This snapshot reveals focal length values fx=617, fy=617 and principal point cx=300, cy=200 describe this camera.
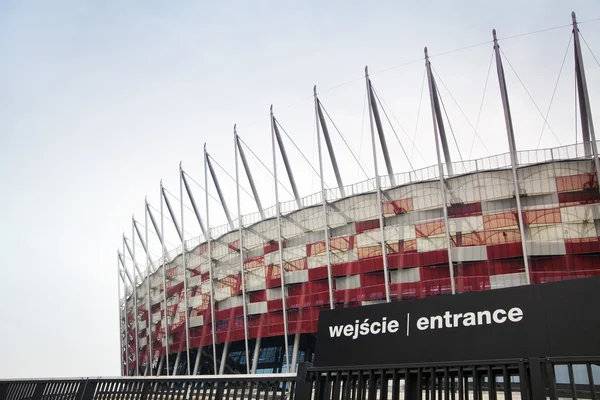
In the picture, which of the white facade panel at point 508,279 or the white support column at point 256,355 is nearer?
the white facade panel at point 508,279

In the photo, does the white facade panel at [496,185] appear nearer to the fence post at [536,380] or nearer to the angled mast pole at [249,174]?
the angled mast pole at [249,174]

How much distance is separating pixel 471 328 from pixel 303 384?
5.25 ft

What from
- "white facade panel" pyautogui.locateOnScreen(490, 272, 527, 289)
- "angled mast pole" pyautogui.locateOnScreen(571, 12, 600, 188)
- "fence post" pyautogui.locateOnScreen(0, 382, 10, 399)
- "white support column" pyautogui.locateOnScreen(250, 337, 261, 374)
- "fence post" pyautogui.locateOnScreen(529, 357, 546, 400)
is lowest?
"fence post" pyautogui.locateOnScreen(529, 357, 546, 400)

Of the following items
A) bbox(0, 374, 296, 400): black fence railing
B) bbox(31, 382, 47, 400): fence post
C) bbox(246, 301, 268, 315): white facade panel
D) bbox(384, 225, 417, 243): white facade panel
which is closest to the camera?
bbox(0, 374, 296, 400): black fence railing

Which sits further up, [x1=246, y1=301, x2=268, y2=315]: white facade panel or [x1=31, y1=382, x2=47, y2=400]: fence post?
[x1=246, y1=301, x2=268, y2=315]: white facade panel

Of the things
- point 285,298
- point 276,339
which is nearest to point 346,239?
point 285,298

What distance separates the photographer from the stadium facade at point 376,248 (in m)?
31.8

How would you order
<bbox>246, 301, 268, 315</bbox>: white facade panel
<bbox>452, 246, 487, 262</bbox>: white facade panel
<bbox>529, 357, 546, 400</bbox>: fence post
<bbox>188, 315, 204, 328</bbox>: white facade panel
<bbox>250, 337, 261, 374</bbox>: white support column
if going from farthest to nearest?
<bbox>188, 315, 204, 328</bbox>: white facade panel → <bbox>246, 301, 268, 315</bbox>: white facade panel → <bbox>250, 337, 261, 374</bbox>: white support column → <bbox>452, 246, 487, 262</bbox>: white facade panel → <bbox>529, 357, 546, 400</bbox>: fence post

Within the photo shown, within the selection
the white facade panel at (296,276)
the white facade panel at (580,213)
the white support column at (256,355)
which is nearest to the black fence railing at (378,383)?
the white facade panel at (580,213)

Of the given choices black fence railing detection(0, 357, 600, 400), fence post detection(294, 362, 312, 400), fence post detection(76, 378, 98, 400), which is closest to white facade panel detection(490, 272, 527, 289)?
fence post detection(76, 378, 98, 400)

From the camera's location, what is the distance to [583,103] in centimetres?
3253

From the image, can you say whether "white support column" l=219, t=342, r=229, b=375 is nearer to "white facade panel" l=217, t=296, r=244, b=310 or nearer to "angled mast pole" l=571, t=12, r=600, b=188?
"white facade panel" l=217, t=296, r=244, b=310

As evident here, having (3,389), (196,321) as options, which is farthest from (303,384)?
(196,321)

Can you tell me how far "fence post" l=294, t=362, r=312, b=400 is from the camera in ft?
17.5
